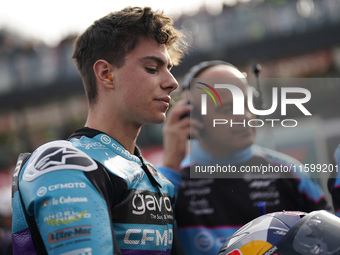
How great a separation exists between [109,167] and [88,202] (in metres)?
0.27

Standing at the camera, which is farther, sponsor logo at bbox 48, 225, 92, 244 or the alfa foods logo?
the alfa foods logo

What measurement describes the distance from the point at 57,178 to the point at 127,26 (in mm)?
881

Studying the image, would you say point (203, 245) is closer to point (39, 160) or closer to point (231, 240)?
point (231, 240)

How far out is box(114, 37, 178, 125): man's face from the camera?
2.07 meters

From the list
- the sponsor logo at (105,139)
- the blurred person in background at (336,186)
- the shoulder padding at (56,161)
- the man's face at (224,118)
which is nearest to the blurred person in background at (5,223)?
the man's face at (224,118)

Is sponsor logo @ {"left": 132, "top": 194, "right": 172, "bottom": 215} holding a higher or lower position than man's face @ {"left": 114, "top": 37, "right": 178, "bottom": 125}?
lower

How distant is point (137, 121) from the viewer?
6.99ft

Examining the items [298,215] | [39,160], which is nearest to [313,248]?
[298,215]

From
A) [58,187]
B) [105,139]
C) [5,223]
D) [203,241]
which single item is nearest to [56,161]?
[58,187]

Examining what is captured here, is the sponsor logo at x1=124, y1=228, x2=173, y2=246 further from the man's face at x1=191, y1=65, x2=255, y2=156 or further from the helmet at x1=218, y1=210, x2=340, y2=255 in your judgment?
the man's face at x1=191, y1=65, x2=255, y2=156

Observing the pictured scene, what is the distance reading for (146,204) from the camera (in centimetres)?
193

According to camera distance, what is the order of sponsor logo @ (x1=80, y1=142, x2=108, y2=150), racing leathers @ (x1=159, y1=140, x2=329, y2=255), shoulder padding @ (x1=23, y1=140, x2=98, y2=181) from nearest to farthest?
shoulder padding @ (x1=23, y1=140, x2=98, y2=181), sponsor logo @ (x1=80, y1=142, x2=108, y2=150), racing leathers @ (x1=159, y1=140, x2=329, y2=255)

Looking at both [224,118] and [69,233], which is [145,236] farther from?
[224,118]

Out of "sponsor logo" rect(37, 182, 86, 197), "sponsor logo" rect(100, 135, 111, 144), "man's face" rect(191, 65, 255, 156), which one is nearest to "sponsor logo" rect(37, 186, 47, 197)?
"sponsor logo" rect(37, 182, 86, 197)
